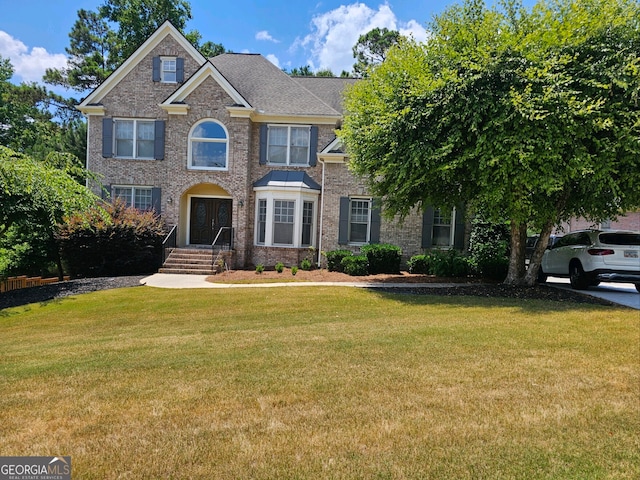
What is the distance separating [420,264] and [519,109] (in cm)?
767

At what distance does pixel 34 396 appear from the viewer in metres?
4.00

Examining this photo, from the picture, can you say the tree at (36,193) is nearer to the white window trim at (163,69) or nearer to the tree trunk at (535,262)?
the white window trim at (163,69)

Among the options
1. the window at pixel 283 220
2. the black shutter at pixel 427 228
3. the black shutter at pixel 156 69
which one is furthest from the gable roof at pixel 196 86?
the black shutter at pixel 427 228

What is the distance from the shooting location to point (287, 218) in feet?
54.9

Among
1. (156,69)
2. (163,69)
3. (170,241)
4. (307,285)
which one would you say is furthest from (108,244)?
(163,69)

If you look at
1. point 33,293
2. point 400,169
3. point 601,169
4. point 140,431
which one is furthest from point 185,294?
point 601,169

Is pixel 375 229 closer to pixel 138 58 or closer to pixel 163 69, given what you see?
pixel 163 69

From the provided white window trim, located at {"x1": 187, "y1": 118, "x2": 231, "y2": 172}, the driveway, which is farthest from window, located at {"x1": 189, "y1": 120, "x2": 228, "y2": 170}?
the driveway

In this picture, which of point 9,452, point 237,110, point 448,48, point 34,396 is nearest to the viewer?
point 9,452

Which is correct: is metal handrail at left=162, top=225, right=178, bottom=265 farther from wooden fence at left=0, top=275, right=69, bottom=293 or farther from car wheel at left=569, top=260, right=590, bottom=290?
car wheel at left=569, top=260, right=590, bottom=290

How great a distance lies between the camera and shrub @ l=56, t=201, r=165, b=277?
1412cm

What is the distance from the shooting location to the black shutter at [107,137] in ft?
57.0

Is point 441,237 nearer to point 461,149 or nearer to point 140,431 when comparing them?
point 461,149

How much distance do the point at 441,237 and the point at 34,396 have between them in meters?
15.1
